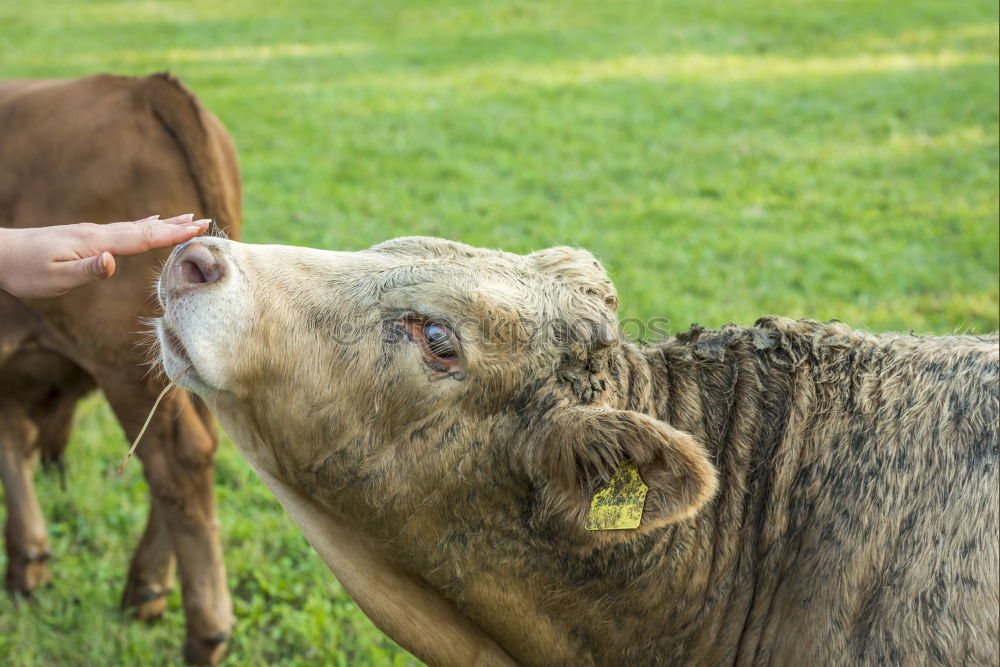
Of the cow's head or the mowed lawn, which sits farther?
the mowed lawn

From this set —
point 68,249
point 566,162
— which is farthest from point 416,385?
point 566,162

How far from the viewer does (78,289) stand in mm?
3943

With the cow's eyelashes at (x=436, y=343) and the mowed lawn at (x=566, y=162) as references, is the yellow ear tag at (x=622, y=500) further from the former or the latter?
the mowed lawn at (x=566, y=162)

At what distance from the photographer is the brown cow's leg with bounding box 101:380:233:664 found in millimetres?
4113

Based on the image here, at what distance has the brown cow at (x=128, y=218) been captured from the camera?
4016mm

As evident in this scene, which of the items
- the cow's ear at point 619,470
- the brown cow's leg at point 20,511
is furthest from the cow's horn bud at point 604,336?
the brown cow's leg at point 20,511

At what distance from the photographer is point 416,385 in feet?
8.91

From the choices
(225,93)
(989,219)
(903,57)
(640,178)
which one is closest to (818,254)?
(989,219)

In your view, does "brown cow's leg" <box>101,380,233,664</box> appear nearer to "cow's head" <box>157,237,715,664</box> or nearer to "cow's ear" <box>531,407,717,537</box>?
"cow's head" <box>157,237,715,664</box>

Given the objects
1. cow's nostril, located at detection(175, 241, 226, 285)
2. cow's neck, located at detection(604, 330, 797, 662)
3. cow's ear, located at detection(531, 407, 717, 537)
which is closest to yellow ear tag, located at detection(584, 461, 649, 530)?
cow's ear, located at detection(531, 407, 717, 537)

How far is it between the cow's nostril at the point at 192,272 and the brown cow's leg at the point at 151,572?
2.32 meters

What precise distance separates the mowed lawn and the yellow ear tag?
133 cm

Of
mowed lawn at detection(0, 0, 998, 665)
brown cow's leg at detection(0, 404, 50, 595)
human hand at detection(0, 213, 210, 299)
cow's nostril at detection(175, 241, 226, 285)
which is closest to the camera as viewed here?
cow's nostril at detection(175, 241, 226, 285)

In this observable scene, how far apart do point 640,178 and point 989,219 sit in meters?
3.21
